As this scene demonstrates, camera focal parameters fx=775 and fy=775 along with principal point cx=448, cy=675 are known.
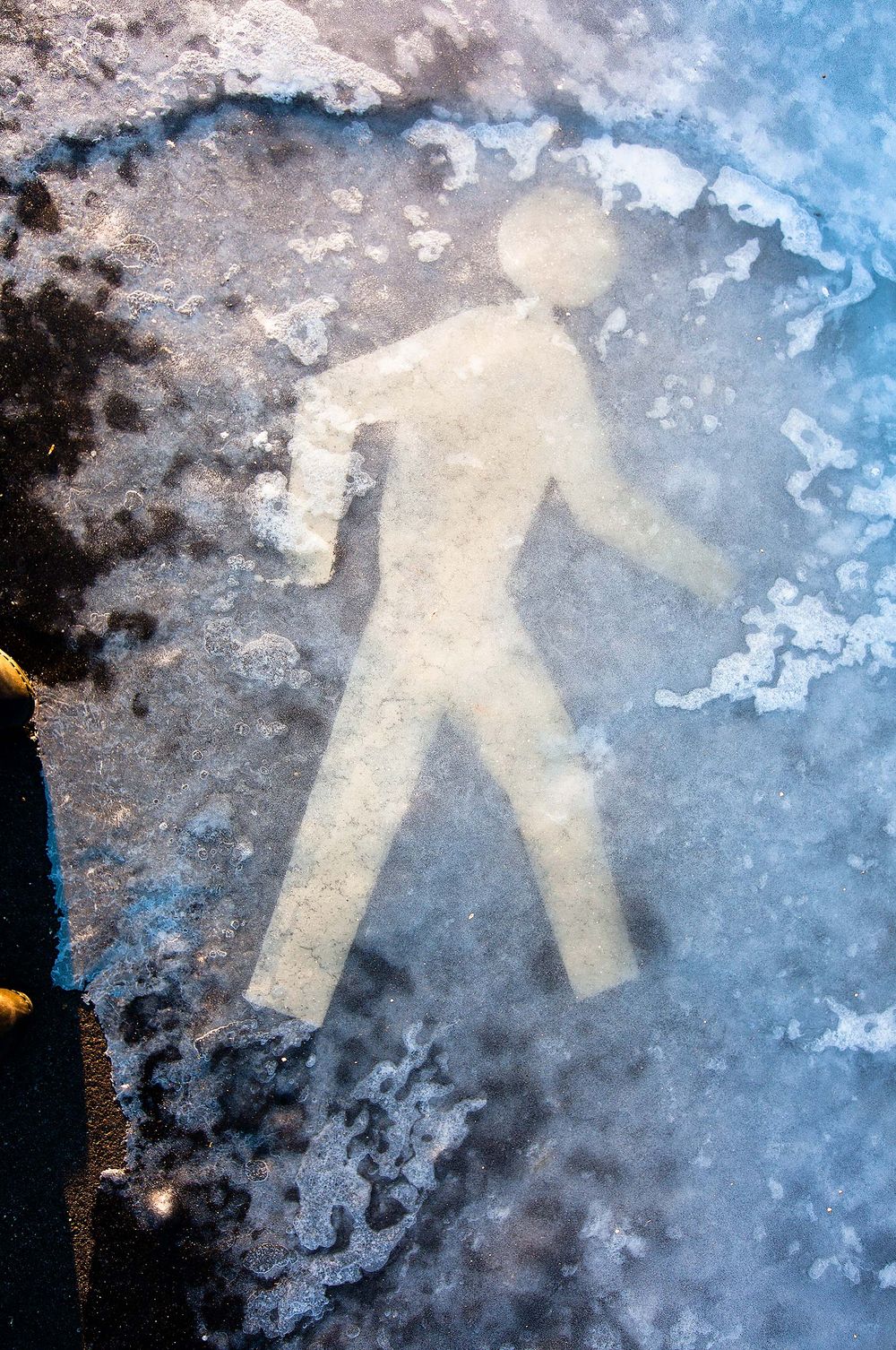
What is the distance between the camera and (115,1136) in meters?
1.90

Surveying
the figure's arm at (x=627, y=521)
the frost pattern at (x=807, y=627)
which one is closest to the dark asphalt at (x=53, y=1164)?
the figure's arm at (x=627, y=521)

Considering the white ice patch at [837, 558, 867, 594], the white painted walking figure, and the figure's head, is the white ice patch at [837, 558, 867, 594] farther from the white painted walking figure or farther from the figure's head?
the figure's head

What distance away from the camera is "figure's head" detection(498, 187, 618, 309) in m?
2.03

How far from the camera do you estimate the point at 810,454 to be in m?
2.08

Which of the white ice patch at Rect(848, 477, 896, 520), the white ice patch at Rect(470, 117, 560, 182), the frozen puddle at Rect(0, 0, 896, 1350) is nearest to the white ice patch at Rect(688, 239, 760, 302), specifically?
the frozen puddle at Rect(0, 0, 896, 1350)

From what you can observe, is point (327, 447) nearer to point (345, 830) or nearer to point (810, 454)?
point (345, 830)

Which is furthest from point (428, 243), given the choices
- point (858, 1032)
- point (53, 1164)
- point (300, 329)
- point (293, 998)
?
point (53, 1164)

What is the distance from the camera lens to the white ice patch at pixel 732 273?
207 centimetres

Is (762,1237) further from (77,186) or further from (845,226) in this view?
(77,186)

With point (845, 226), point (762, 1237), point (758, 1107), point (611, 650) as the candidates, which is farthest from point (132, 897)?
point (845, 226)

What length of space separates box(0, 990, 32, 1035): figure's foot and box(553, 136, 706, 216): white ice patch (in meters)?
2.47

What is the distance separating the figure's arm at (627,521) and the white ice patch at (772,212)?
2.24ft

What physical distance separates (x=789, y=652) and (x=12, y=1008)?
212cm

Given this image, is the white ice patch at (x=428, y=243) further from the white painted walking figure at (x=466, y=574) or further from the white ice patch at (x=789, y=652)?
the white ice patch at (x=789, y=652)
